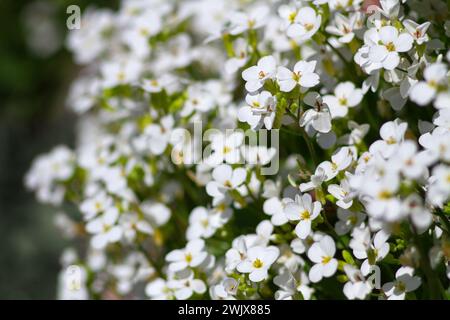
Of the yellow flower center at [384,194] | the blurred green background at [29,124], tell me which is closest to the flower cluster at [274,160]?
the yellow flower center at [384,194]

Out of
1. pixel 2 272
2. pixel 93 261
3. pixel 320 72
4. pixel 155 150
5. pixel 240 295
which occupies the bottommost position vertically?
pixel 2 272

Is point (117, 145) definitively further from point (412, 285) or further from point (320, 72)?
point (412, 285)

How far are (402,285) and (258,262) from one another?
0.22 meters

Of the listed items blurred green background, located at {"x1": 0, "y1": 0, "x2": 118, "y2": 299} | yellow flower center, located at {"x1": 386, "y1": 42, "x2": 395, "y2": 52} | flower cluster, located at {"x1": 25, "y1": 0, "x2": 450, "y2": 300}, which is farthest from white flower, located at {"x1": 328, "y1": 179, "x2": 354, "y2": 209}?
blurred green background, located at {"x1": 0, "y1": 0, "x2": 118, "y2": 299}

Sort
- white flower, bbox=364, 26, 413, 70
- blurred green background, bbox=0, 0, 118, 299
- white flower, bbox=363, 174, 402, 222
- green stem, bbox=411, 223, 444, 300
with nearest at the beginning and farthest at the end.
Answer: white flower, bbox=363, 174, 402, 222 → green stem, bbox=411, 223, 444, 300 → white flower, bbox=364, 26, 413, 70 → blurred green background, bbox=0, 0, 118, 299

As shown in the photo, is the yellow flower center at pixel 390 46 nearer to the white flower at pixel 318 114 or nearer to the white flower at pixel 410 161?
the white flower at pixel 318 114

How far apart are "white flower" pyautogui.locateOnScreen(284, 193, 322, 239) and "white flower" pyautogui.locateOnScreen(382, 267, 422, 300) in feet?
0.47

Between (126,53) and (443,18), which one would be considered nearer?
(443,18)

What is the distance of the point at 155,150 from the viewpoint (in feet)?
4.07

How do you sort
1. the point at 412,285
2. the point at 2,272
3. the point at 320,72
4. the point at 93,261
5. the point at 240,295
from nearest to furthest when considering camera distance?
the point at 412,285, the point at 240,295, the point at 320,72, the point at 93,261, the point at 2,272

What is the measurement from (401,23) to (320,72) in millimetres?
207

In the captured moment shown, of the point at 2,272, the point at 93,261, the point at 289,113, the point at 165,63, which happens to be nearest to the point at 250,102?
the point at 289,113

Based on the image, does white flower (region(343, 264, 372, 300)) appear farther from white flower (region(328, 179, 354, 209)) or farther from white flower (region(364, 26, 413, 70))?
white flower (region(364, 26, 413, 70))

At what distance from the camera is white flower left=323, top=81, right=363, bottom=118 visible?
108 cm
